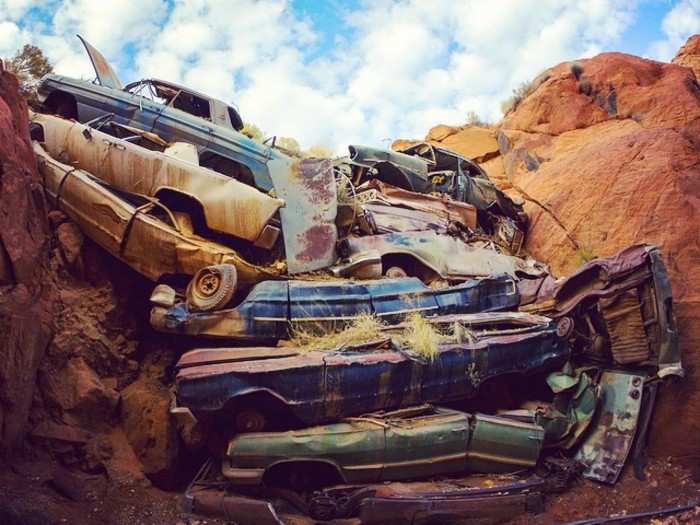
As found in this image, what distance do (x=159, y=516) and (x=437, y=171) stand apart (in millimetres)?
9418

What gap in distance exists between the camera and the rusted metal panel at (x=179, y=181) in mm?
7953

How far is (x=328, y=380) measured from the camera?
20.9 feet

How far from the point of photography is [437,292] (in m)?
7.97

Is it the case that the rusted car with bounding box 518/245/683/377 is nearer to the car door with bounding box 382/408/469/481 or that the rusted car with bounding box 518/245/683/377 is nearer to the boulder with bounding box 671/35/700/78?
the car door with bounding box 382/408/469/481

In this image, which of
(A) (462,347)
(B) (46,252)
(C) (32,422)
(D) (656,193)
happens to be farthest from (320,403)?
(D) (656,193)

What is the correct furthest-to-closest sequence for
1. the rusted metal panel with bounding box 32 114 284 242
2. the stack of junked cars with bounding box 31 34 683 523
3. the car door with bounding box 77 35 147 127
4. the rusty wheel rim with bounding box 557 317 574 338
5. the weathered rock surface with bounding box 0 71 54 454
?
1. the car door with bounding box 77 35 147 127
2. the rusted metal panel with bounding box 32 114 284 242
3. the rusty wheel rim with bounding box 557 317 574 338
4. the stack of junked cars with bounding box 31 34 683 523
5. the weathered rock surface with bounding box 0 71 54 454

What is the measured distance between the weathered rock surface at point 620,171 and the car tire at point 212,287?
5.77 m

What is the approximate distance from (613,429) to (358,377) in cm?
339

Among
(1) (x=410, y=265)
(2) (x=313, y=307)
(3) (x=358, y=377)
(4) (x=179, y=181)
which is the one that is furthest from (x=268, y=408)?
(1) (x=410, y=265)

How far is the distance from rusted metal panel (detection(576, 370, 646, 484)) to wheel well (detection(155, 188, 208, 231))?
5.74 m

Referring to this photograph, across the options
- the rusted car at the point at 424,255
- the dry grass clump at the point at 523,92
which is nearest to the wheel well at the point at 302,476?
the rusted car at the point at 424,255

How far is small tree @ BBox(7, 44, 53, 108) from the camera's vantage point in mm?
11734

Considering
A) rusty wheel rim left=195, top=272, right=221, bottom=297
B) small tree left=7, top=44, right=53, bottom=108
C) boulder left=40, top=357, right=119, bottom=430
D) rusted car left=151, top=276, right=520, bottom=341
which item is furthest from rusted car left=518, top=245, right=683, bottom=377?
small tree left=7, top=44, right=53, bottom=108

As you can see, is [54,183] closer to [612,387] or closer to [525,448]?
[525,448]
